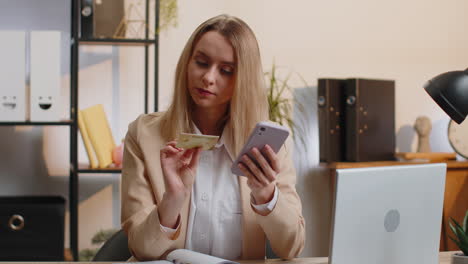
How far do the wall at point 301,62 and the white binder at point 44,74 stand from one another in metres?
0.37

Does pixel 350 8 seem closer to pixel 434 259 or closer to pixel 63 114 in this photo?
pixel 63 114

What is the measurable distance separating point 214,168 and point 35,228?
1.39 m

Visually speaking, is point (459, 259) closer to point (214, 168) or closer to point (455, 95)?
point (455, 95)

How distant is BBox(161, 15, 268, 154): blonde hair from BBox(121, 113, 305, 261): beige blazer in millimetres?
71

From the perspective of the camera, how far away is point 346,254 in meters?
1.34

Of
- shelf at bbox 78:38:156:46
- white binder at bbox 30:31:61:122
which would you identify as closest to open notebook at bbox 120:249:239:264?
white binder at bbox 30:31:61:122

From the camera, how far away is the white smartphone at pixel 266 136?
4.83 feet

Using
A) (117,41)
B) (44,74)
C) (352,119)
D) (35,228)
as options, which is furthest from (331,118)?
(35,228)

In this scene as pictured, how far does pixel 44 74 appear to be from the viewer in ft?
10.0

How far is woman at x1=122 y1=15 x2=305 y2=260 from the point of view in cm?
178

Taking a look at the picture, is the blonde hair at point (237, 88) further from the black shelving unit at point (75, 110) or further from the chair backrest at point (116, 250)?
the black shelving unit at point (75, 110)

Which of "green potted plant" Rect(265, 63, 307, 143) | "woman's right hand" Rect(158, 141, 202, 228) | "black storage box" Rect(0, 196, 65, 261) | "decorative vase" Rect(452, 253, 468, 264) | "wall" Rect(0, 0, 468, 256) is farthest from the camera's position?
"green potted plant" Rect(265, 63, 307, 143)

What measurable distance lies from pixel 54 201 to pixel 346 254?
7.00 feet

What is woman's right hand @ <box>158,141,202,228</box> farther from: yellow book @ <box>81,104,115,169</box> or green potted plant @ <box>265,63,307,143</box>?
green potted plant @ <box>265,63,307,143</box>
